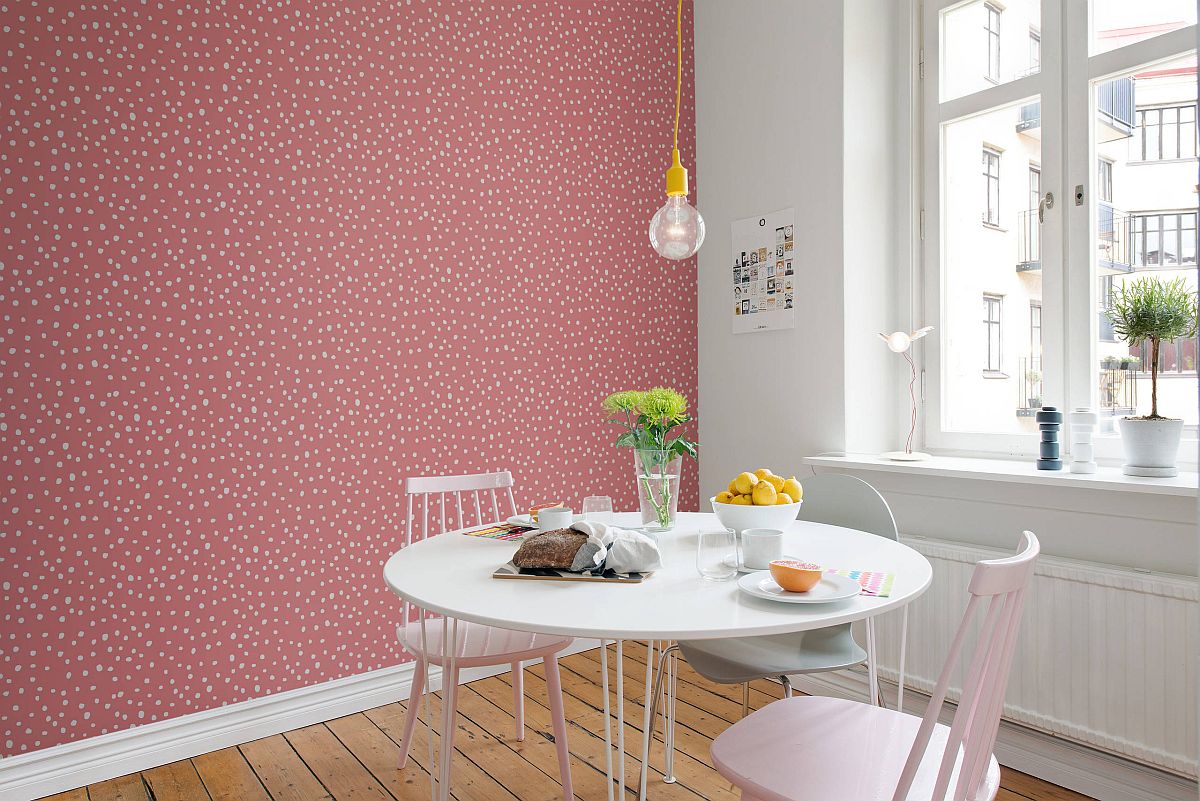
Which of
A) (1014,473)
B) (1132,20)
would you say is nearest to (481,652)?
(1014,473)

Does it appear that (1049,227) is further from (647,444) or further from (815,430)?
(647,444)

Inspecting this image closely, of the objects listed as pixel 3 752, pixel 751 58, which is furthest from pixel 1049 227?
pixel 3 752

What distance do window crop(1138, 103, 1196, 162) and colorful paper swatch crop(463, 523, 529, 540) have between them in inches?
82.5

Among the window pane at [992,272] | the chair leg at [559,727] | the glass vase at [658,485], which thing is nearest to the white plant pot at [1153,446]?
the window pane at [992,272]

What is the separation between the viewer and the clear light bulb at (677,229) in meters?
1.79

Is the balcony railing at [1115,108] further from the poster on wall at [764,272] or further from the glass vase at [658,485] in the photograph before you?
the glass vase at [658,485]

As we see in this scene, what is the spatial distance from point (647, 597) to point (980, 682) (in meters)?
0.52

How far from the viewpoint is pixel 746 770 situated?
123cm

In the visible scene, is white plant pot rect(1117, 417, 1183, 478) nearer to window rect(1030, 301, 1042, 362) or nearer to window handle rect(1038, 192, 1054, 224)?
window rect(1030, 301, 1042, 362)

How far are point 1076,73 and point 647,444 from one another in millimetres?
1829

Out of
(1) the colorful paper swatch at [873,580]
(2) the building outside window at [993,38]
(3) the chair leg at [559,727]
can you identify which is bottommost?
(3) the chair leg at [559,727]

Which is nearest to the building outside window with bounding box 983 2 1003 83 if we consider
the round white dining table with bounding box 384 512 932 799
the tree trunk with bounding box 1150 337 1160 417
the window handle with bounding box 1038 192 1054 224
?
the window handle with bounding box 1038 192 1054 224

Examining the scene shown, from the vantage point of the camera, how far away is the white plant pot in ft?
6.34

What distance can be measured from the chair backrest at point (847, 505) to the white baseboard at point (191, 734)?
4.88 ft
